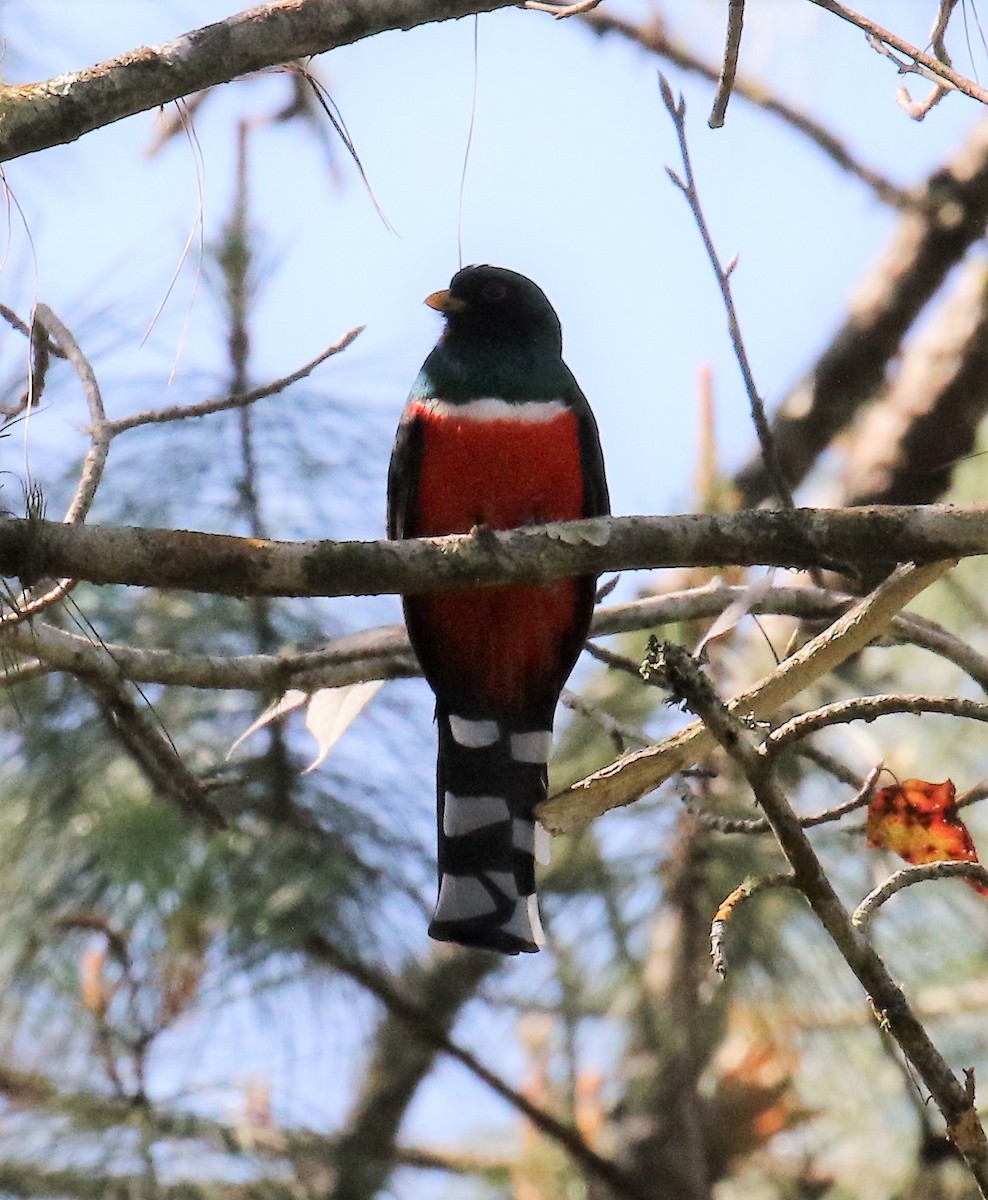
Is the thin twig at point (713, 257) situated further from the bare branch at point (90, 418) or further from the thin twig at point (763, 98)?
the thin twig at point (763, 98)

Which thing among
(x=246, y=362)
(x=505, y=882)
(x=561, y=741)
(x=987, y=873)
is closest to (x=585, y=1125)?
(x=561, y=741)

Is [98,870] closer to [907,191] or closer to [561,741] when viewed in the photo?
[561,741]

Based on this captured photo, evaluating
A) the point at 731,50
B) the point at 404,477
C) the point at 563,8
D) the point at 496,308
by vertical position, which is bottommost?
the point at 731,50

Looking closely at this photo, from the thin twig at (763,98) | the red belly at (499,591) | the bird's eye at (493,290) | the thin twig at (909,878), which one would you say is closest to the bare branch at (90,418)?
the red belly at (499,591)

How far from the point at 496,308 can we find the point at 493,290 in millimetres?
60

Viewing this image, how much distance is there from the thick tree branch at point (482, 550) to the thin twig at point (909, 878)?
433 millimetres

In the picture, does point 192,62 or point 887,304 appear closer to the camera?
point 192,62

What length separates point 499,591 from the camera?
328 cm

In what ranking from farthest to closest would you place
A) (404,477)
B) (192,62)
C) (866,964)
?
(404,477)
(192,62)
(866,964)

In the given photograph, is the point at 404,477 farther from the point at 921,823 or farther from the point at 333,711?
→ the point at 921,823

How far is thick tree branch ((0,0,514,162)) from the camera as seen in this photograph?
199 centimetres

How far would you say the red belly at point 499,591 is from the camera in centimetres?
318

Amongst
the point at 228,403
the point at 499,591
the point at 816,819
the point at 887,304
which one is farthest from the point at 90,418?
the point at 887,304

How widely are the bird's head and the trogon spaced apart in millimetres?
182
